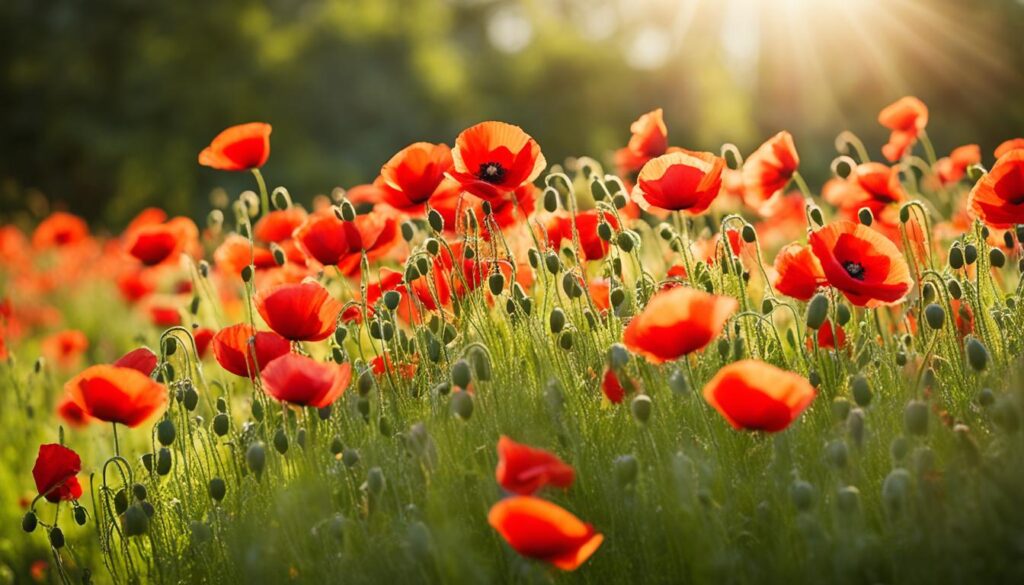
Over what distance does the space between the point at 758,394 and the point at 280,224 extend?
5.64 feet

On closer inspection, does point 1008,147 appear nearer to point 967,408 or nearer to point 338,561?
point 967,408

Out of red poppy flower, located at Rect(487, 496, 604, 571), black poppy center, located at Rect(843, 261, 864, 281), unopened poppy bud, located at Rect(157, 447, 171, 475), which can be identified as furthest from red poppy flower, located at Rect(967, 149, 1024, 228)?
unopened poppy bud, located at Rect(157, 447, 171, 475)

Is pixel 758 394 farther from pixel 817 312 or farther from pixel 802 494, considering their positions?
pixel 817 312

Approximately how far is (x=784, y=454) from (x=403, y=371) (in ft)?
3.14

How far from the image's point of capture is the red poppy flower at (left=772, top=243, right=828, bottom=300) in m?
2.25

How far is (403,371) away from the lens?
2.62 meters

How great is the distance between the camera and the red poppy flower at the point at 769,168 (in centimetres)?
281

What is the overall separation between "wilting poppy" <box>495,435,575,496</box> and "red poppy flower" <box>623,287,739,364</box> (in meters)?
0.27

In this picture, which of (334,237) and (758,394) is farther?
(334,237)

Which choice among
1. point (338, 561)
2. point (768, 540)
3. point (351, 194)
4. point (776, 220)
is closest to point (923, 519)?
point (768, 540)

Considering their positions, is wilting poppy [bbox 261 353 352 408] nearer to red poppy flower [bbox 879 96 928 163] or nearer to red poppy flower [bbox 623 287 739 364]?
red poppy flower [bbox 623 287 739 364]

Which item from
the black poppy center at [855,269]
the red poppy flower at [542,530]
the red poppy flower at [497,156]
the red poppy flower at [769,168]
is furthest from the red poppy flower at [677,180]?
the red poppy flower at [542,530]

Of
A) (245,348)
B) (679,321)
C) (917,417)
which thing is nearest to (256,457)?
(245,348)

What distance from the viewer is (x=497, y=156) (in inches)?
96.8
